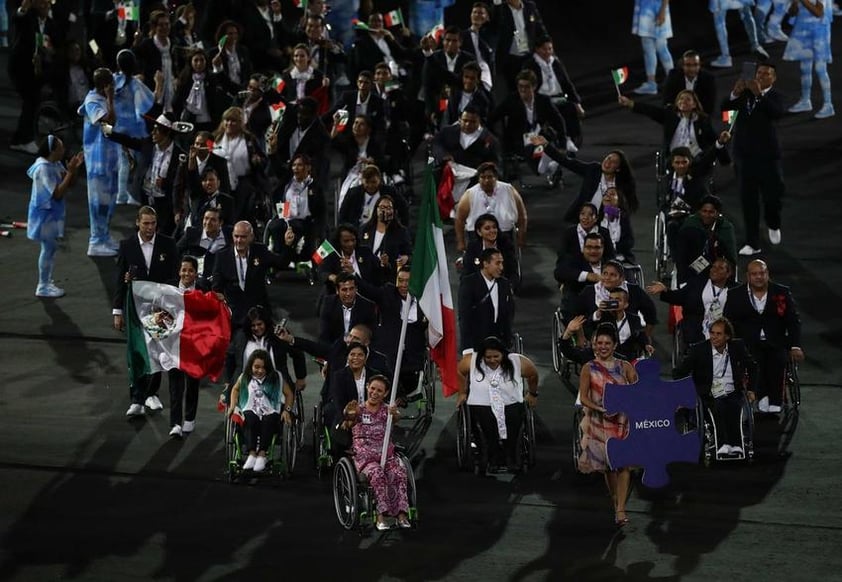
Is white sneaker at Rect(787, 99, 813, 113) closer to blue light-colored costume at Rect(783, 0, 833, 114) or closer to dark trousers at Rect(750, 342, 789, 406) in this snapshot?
blue light-colored costume at Rect(783, 0, 833, 114)

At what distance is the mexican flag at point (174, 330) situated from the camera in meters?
15.7

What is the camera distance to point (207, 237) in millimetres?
17781

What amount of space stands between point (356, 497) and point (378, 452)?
0.49 metres

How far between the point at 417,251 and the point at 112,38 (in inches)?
447

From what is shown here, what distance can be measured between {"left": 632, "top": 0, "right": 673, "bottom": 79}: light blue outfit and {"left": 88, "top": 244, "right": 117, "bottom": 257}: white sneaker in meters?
8.21

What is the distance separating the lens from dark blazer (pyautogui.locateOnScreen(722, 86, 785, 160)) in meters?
19.6

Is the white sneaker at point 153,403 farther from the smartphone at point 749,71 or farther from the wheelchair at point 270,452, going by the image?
the smartphone at point 749,71

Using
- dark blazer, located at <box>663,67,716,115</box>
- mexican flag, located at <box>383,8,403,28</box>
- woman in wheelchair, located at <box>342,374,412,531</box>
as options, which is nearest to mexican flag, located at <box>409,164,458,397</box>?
woman in wheelchair, located at <box>342,374,412,531</box>

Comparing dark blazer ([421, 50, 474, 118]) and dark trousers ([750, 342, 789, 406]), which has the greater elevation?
dark blazer ([421, 50, 474, 118])

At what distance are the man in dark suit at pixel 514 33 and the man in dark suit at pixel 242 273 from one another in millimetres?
7798

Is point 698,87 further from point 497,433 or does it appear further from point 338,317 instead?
point 497,433

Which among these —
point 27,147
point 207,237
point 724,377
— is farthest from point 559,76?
point 724,377

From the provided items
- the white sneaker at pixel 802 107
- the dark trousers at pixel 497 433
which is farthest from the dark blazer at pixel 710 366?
the white sneaker at pixel 802 107

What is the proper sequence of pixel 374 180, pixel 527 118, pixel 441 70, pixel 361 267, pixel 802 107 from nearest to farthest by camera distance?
1. pixel 361 267
2. pixel 374 180
3. pixel 527 118
4. pixel 441 70
5. pixel 802 107
